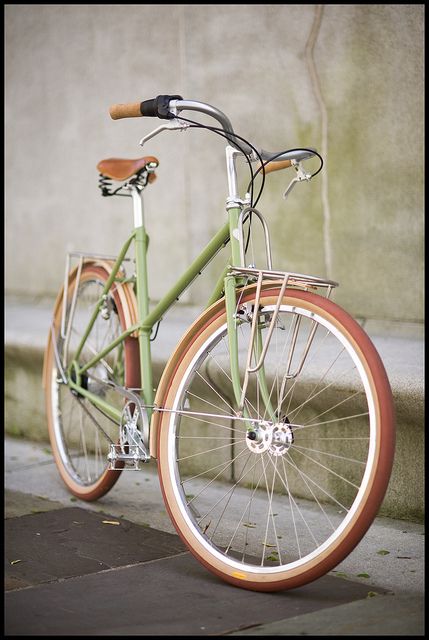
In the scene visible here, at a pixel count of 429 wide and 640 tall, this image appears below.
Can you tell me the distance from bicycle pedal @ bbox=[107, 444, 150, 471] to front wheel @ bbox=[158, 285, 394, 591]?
159 mm

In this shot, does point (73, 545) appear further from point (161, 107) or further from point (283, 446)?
point (161, 107)

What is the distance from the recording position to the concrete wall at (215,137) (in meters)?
4.84

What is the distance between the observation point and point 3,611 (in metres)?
3.06

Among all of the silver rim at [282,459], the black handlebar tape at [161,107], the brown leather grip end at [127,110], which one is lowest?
the silver rim at [282,459]

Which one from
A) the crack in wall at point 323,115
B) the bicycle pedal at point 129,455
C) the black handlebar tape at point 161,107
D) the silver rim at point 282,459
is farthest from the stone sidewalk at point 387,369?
the black handlebar tape at point 161,107

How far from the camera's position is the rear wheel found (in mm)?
4199

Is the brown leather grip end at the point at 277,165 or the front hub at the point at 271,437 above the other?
the brown leather grip end at the point at 277,165

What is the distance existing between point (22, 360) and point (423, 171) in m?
2.35

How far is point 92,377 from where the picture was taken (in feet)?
14.1

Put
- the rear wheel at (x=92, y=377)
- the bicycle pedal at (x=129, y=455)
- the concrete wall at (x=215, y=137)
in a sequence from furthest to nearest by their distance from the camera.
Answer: the concrete wall at (x=215, y=137), the rear wheel at (x=92, y=377), the bicycle pedal at (x=129, y=455)

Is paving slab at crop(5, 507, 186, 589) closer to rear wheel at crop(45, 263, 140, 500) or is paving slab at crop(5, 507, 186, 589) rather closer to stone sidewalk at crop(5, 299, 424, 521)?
rear wheel at crop(45, 263, 140, 500)

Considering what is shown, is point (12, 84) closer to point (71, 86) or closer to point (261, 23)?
point (71, 86)

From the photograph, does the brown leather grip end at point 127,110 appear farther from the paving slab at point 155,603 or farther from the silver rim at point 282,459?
the paving slab at point 155,603

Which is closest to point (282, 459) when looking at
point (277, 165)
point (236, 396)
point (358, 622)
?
point (236, 396)
